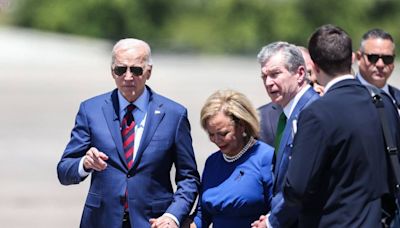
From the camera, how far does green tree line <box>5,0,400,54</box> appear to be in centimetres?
5959

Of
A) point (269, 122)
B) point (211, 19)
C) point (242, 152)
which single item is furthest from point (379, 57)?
point (211, 19)

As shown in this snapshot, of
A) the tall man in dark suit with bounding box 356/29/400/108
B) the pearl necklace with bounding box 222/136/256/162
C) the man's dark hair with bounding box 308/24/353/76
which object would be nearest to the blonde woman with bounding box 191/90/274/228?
the pearl necklace with bounding box 222/136/256/162

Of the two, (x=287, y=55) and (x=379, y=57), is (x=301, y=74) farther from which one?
(x=379, y=57)

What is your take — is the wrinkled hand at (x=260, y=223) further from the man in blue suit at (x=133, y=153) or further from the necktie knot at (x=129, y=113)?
the necktie knot at (x=129, y=113)

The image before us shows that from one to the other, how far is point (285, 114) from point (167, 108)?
0.74 metres

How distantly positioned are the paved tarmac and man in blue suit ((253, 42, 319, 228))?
647cm

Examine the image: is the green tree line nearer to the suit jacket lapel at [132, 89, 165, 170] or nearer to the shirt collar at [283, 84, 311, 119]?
the suit jacket lapel at [132, 89, 165, 170]

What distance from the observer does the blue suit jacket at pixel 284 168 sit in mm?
4898

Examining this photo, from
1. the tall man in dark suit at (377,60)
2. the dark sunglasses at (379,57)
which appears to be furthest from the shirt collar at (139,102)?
the dark sunglasses at (379,57)

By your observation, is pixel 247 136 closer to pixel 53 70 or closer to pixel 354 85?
pixel 354 85

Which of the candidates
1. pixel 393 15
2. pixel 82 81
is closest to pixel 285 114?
pixel 82 81

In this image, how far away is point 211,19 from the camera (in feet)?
203

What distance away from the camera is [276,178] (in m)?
5.04

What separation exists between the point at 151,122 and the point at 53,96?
25.0 metres
